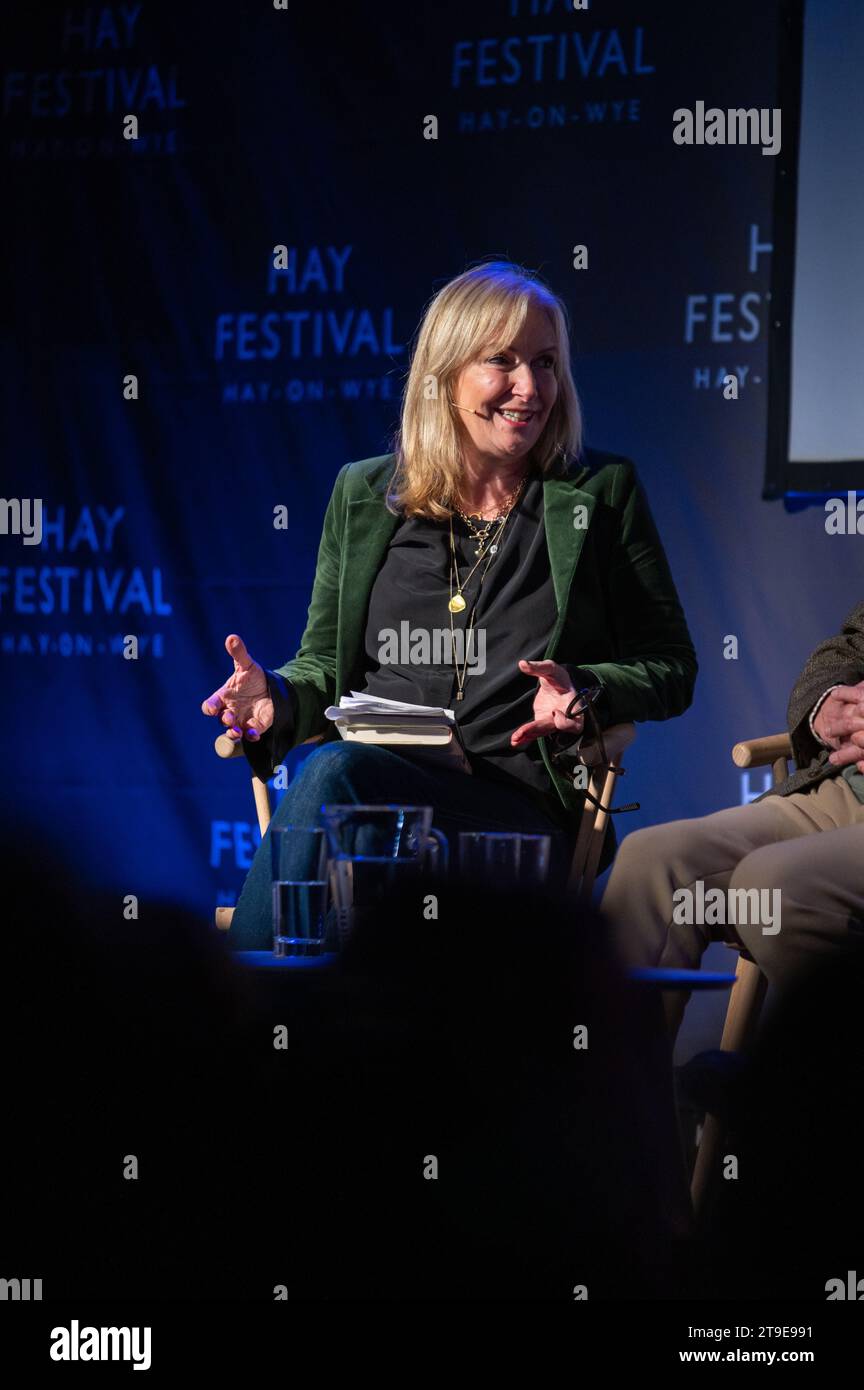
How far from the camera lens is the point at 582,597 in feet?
8.82

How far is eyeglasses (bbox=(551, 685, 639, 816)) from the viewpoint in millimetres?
2449

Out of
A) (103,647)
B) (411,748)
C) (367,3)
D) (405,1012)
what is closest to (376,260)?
(367,3)

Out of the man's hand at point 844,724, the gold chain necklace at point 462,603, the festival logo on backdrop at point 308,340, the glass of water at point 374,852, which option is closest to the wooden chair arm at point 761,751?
the man's hand at point 844,724

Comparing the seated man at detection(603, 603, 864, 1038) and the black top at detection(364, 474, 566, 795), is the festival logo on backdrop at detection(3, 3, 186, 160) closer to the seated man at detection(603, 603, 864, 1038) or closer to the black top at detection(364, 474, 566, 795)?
the black top at detection(364, 474, 566, 795)

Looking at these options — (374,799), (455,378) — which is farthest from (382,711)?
(455,378)

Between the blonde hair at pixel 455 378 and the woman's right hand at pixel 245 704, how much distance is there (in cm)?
45

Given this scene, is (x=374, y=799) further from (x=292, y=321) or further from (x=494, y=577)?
(x=292, y=321)

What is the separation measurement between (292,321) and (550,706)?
173 cm

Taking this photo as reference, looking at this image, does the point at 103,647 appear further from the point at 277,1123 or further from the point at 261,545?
the point at 277,1123

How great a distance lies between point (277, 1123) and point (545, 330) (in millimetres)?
1629

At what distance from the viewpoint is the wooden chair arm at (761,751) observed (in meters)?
2.68
